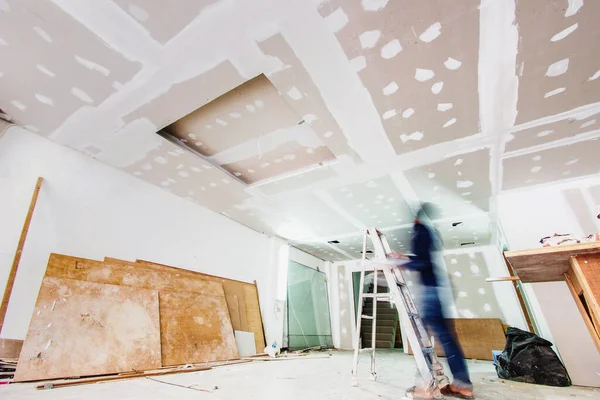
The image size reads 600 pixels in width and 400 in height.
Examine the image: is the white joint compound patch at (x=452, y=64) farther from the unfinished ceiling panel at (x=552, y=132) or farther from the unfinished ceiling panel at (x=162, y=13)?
the unfinished ceiling panel at (x=162, y=13)

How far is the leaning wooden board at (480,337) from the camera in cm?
505

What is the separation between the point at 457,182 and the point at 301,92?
2.45 meters

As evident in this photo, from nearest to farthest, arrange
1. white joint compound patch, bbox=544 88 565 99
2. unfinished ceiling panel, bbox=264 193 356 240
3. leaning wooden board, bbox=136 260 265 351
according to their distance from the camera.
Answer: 1. white joint compound patch, bbox=544 88 565 99
2. unfinished ceiling panel, bbox=264 193 356 240
3. leaning wooden board, bbox=136 260 265 351

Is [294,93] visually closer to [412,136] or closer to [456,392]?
[412,136]

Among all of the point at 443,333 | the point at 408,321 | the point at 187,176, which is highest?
the point at 187,176

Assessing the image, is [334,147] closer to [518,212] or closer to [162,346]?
[518,212]

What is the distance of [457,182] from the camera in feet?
11.2

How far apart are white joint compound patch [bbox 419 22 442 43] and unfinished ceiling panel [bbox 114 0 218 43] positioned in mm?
1352

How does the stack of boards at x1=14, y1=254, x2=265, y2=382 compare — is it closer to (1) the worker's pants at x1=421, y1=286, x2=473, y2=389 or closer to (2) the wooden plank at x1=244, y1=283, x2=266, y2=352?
(2) the wooden plank at x1=244, y1=283, x2=266, y2=352

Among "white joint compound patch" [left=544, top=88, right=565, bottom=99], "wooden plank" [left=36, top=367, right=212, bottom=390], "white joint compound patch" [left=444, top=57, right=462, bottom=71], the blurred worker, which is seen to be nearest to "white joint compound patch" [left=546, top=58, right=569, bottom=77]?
"white joint compound patch" [left=544, top=88, right=565, bottom=99]

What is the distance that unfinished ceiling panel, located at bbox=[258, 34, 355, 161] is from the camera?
189 centimetres

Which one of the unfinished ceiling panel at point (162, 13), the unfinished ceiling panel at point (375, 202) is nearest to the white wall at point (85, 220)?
the unfinished ceiling panel at point (162, 13)

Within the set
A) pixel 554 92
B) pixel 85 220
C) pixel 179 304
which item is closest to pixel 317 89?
pixel 554 92

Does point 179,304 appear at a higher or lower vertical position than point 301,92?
lower
